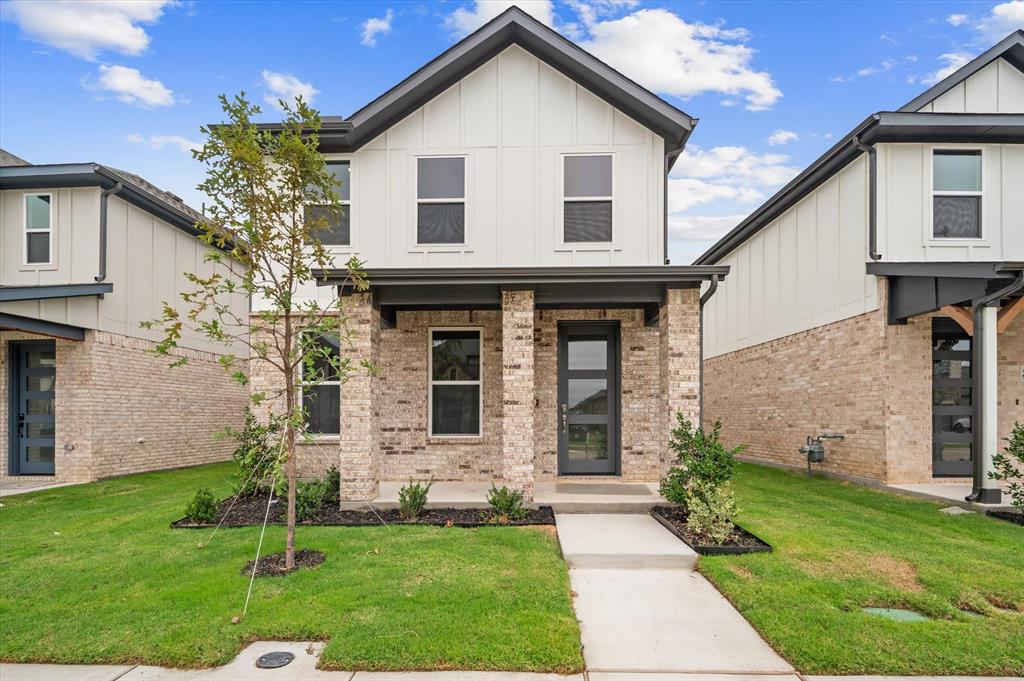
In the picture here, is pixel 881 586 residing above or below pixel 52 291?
below

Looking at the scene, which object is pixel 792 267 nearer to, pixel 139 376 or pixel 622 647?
pixel 622 647

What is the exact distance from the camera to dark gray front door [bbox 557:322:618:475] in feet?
29.6

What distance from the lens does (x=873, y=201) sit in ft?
30.0

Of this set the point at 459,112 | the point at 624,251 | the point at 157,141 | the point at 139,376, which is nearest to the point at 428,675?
the point at 624,251

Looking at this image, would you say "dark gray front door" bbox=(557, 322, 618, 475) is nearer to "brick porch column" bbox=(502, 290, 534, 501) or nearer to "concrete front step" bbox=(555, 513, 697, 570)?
"brick porch column" bbox=(502, 290, 534, 501)

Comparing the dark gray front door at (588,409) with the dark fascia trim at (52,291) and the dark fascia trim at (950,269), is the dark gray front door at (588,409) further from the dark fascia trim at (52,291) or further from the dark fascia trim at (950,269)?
the dark fascia trim at (52,291)

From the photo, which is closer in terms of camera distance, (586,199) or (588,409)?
Result: (586,199)

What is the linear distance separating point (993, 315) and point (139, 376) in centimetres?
1509

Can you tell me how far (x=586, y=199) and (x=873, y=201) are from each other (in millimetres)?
5002

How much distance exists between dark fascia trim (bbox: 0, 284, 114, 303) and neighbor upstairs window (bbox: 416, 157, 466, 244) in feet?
21.2

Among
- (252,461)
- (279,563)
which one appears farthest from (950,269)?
(252,461)

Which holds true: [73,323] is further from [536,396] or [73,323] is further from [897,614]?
[897,614]

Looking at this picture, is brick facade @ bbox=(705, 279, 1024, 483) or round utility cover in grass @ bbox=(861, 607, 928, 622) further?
brick facade @ bbox=(705, 279, 1024, 483)

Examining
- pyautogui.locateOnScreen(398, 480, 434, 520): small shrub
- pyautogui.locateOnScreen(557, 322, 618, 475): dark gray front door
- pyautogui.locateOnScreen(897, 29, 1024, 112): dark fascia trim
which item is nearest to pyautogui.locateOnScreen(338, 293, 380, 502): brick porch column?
pyautogui.locateOnScreen(398, 480, 434, 520): small shrub
